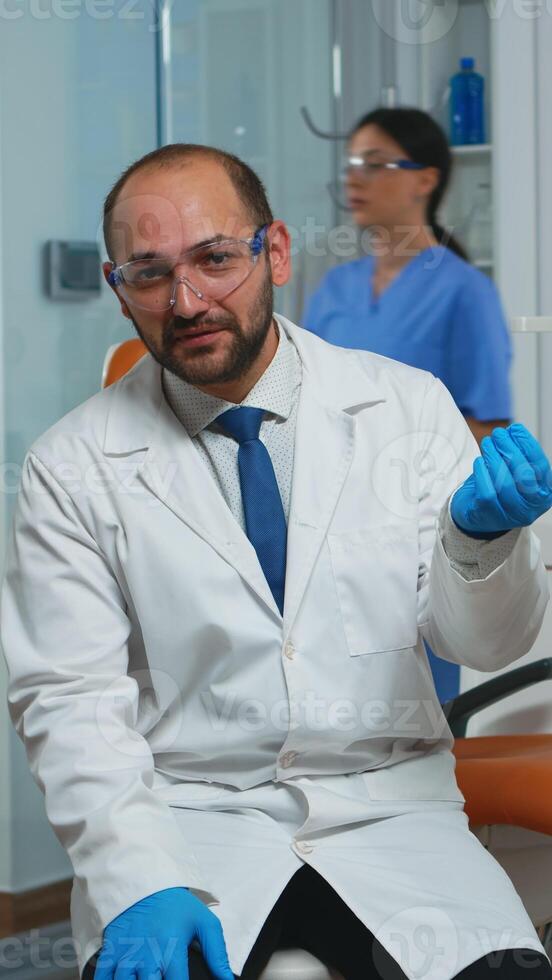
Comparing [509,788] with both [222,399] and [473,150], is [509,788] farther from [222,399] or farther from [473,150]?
[473,150]

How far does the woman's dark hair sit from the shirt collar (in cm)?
96

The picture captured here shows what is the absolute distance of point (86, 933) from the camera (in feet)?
3.66

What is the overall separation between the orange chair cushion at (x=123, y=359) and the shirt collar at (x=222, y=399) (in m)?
0.46

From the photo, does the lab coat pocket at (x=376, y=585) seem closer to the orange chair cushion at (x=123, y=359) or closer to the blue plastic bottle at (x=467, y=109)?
the orange chair cushion at (x=123, y=359)

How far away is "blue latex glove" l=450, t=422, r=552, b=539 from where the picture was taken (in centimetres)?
107

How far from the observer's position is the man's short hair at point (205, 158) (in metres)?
1.27

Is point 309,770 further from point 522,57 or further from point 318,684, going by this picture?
point 522,57

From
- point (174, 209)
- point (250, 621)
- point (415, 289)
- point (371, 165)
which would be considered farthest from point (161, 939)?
point (371, 165)

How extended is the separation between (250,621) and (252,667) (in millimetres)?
46

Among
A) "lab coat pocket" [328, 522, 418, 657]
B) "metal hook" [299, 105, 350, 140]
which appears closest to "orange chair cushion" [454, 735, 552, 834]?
"lab coat pocket" [328, 522, 418, 657]

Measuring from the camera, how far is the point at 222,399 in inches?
52.3

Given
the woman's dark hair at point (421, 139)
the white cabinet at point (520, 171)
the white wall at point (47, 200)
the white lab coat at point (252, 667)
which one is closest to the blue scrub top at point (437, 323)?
the woman's dark hair at point (421, 139)

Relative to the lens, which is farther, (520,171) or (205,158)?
(520,171)

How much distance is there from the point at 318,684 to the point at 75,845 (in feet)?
0.91
